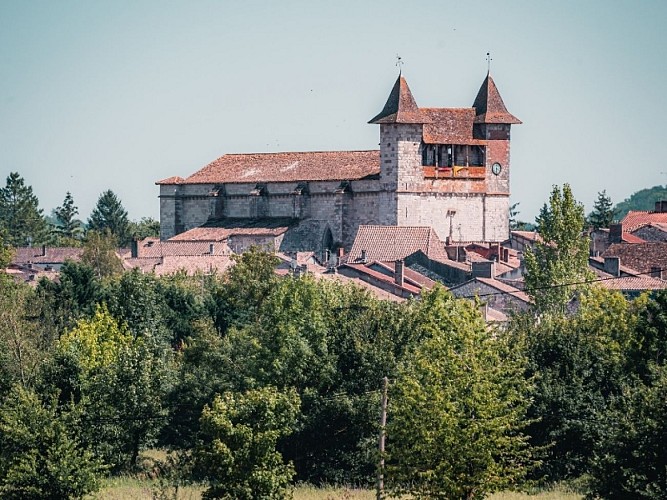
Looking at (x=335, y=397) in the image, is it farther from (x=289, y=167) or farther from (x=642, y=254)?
(x=289, y=167)

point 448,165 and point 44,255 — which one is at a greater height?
point 448,165

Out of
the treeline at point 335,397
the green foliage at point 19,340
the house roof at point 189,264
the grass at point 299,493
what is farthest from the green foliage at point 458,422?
the house roof at point 189,264

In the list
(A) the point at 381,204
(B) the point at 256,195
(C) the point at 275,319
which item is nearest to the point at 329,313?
(C) the point at 275,319

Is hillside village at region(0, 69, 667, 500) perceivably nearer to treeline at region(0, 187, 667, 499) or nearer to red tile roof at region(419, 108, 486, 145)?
treeline at region(0, 187, 667, 499)

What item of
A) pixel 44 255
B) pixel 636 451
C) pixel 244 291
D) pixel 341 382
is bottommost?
pixel 636 451

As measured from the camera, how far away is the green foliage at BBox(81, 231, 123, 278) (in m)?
88.0

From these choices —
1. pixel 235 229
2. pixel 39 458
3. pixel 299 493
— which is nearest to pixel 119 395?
pixel 299 493

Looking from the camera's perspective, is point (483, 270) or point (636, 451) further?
point (483, 270)

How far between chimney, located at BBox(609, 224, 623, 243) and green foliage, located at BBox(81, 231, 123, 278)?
2422 centimetres

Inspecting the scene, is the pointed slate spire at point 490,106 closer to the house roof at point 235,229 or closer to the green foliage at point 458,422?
the house roof at point 235,229

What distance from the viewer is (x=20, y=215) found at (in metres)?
140

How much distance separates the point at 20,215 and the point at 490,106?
62.1 m

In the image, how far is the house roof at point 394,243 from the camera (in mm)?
74312

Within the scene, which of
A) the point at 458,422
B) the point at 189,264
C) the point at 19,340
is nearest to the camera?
the point at 458,422
